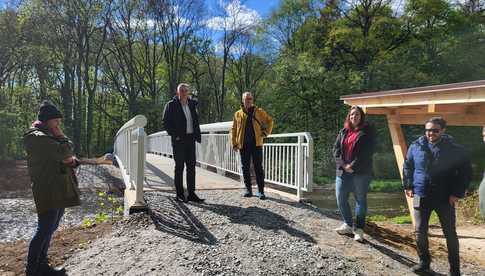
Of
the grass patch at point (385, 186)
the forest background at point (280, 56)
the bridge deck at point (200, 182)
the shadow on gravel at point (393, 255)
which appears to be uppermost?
the forest background at point (280, 56)

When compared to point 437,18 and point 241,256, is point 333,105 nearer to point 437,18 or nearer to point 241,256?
point 437,18

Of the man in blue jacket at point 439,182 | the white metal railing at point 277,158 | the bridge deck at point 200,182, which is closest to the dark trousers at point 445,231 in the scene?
the man in blue jacket at point 439,182

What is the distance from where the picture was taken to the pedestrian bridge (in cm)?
518

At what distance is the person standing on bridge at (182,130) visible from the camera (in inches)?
213

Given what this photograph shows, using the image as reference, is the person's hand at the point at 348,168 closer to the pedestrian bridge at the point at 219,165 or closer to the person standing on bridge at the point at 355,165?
the person standing on bridge at the point at 355,165

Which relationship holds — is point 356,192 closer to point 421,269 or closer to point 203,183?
point 421,269

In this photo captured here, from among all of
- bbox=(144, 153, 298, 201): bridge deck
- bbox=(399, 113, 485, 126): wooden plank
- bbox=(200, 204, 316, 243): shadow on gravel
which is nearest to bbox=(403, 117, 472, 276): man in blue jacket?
bbox=(200, 204, 316, 243): shadow on gravel

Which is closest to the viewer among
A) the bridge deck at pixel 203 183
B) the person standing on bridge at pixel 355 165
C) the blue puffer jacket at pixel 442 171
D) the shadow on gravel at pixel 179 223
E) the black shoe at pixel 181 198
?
the blue puffer jacket at pixel 442 171

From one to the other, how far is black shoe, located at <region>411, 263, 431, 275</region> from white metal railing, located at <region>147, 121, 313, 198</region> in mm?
2301

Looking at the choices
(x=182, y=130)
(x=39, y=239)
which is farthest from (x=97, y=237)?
(x=182, y=130)

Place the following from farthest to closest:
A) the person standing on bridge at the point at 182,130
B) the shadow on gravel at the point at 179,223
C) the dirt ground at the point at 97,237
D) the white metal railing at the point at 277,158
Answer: the white metal railing at the point at 277,158
the person standing on bridge at the point at 182,130
the dirt ground at the point at 97,237
the shadow on gravel at the point at 179,223

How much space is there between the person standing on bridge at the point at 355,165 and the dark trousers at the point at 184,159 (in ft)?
6.82

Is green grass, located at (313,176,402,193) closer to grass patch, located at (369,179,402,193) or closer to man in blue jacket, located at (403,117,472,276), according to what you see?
grass patch, located at (369,179,402,193)

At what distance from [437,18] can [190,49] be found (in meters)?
19.0
